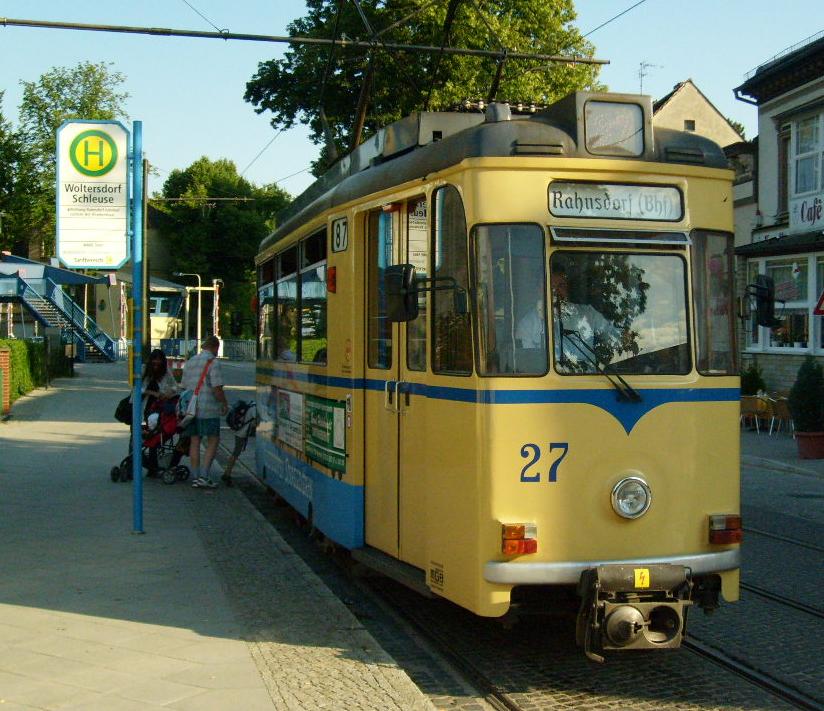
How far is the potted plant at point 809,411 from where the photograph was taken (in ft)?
A: 60.7

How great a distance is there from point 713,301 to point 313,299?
391cm

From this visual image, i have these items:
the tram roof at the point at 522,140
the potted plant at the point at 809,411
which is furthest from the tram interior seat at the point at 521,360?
the potted plant at the point at 809,411

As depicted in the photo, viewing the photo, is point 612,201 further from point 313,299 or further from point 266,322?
point 266,322

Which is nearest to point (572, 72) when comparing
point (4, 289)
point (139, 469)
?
point (4, 289)

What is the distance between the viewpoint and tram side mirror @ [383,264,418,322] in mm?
6375

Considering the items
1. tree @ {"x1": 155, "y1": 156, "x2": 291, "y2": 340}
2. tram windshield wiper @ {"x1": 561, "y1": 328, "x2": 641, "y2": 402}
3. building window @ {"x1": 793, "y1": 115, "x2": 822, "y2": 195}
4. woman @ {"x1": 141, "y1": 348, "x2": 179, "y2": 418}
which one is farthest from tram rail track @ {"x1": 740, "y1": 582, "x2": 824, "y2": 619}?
tree @ {"x1": 155, "y1": 156, "x2": 291, "y2": 340}

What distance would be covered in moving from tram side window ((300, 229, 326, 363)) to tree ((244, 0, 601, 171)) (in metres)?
19.2

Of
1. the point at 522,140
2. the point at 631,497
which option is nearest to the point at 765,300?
the point at 631,497

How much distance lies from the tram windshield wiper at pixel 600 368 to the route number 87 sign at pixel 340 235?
2455 mm

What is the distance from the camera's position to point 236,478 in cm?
1538

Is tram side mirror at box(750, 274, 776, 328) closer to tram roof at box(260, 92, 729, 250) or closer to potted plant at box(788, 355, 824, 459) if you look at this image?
tram roof at box(260, 92, 729, 250)

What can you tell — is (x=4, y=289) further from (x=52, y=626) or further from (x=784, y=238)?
(x=52, y=626)

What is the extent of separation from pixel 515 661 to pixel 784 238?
21.6 metres

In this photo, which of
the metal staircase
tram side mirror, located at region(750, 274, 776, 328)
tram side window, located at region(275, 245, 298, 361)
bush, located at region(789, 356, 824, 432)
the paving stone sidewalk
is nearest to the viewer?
the paving stone sidewalk
